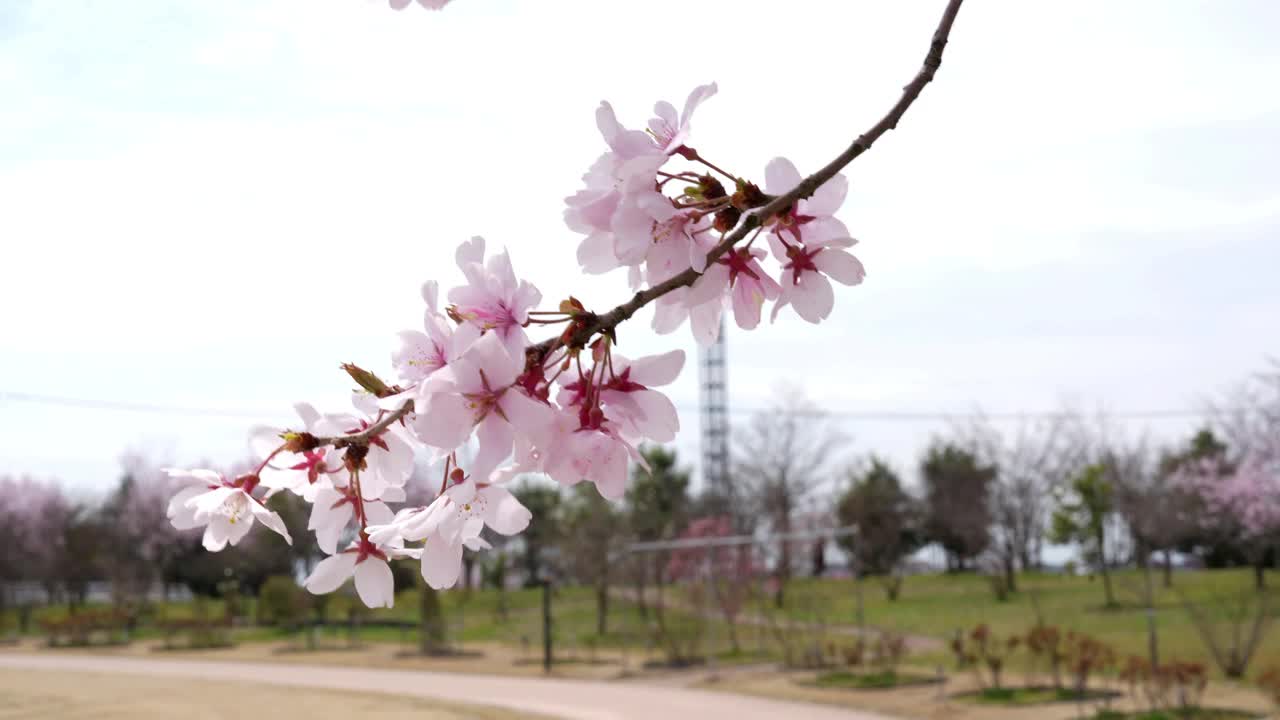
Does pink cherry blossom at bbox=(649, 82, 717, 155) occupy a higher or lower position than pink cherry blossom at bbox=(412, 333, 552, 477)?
higher

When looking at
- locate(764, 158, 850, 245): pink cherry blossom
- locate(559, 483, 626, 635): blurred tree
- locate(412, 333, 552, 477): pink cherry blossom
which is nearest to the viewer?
locate(412, 333, 552, 477): pink cherry blossom

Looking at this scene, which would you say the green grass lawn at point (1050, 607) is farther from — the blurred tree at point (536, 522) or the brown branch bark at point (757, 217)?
the brown branch bark at point (757, 217)

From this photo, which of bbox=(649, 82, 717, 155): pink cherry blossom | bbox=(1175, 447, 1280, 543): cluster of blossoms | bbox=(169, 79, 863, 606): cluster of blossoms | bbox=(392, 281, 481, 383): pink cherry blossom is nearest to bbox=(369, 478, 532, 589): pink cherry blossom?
bbox=(169, 79, 863, 606): cluster of blossoms

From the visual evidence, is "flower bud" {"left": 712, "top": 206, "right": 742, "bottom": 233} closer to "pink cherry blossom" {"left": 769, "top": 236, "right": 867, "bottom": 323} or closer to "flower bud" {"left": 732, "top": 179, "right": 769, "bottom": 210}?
"flower bud" {"left": 732, "top": 179, "right": 769, "bottom": 210}

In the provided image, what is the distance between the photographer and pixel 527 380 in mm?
958

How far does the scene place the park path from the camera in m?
12.6

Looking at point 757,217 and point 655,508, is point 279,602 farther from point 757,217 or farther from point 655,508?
point 757,217

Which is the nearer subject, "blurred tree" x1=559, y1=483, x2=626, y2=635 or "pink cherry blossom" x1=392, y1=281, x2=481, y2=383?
"pink cherry blossom" x1=392, y1=281, x2=481, y2=383

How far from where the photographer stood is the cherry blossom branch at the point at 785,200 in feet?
3.13

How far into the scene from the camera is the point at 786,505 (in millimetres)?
35688

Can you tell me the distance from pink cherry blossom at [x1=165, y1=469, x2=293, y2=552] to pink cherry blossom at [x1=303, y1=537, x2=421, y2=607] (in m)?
0.05

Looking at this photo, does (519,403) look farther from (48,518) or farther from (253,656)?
(48,518)

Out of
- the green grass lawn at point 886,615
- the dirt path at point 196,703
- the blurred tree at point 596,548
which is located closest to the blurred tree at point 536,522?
the green grass lawn at point 886,615

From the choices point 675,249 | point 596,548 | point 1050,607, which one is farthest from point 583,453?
point 1050,607
